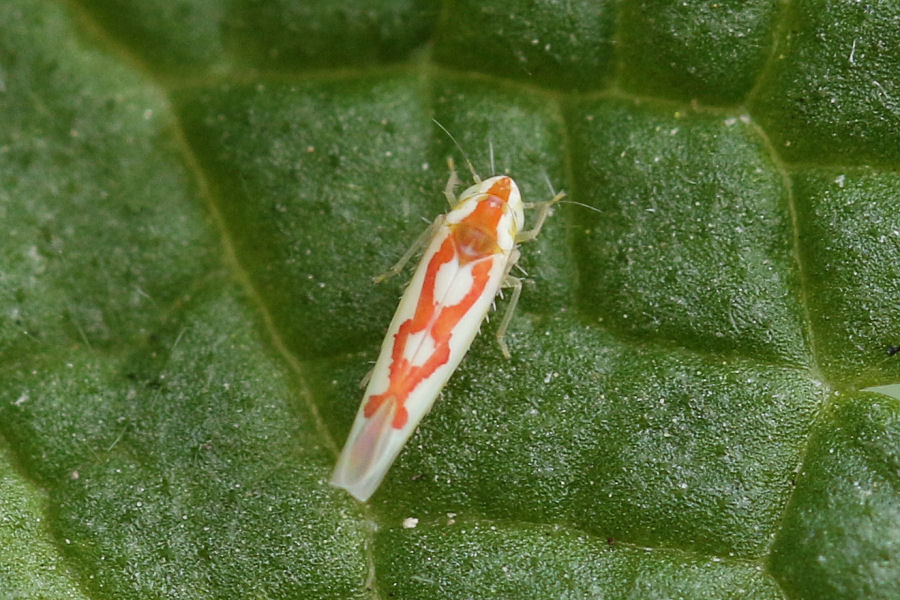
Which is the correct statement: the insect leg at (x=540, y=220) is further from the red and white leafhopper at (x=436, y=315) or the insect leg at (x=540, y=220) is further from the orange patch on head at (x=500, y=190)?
the orange patch on head at (x=500, y=190)

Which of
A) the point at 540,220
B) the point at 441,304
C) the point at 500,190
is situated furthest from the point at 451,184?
the point at 441,304

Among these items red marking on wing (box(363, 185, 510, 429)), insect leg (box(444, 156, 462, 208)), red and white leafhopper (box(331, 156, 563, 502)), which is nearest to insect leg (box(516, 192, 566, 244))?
red and white leafhopper (box(331, 156, 563, 502))

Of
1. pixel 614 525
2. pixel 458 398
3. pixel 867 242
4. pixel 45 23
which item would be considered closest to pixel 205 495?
pixel 458 398

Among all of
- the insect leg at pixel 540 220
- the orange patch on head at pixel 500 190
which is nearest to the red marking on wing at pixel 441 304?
the orange patch on head at pixel 500 190

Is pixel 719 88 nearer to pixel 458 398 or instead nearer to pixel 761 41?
pixel 761 41

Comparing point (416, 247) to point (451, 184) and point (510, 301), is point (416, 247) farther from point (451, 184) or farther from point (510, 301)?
point (510, 301)
